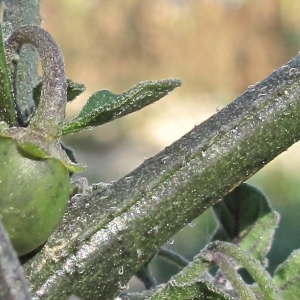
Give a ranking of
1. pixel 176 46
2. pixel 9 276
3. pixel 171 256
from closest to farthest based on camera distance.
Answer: pixel 9 276, pixel 171 256, pixel 176 46

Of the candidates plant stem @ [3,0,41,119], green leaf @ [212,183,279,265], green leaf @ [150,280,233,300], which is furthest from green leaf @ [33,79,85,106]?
green leaf @ [212,183,279,265]

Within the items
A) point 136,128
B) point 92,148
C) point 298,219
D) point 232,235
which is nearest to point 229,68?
point 136,128

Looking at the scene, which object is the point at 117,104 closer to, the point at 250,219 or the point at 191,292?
the point at 191,292

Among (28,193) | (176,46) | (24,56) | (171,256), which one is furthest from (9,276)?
(176,46)

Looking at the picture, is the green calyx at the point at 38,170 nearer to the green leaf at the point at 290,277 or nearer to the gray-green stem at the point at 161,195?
the gray-green stem at the point at 161,195

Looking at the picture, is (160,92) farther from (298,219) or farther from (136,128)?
(136,128)

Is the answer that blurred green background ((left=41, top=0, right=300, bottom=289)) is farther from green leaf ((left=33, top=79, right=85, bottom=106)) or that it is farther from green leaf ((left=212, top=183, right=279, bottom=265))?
green leaf ((left=33, top=79, right=85, bottom=106))
